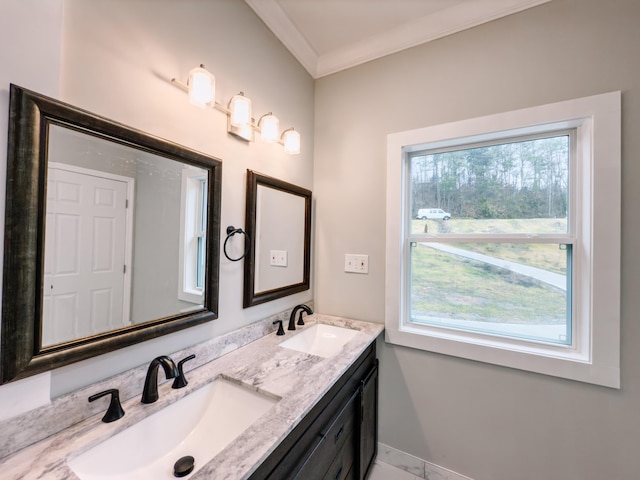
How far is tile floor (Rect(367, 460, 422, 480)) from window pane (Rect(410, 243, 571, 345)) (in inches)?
33.9

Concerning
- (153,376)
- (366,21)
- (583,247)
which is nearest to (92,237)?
(153,376)

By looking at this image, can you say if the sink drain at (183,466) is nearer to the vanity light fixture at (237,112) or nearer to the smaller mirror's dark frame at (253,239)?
the smaller mirror's dark frame at (253,239)

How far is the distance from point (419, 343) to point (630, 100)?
59.0 inches

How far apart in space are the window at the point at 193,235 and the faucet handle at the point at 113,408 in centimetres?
36

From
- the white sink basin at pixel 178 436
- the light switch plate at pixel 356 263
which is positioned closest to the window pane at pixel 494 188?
the light switch plate at pixel 356 263

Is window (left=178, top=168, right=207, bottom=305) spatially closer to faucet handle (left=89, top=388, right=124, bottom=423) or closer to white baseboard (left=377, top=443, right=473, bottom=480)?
faucet handle (left=89, top=388, right=124, bottom=423)

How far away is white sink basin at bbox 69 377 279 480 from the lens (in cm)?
71

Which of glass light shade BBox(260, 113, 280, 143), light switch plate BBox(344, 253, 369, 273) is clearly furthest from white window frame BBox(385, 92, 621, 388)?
glass light shade BBox(260, 113, 280, 143)

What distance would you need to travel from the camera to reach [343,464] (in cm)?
118

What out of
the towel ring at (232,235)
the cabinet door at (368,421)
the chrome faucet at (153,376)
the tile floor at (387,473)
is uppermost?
the towel ring at (232,235)

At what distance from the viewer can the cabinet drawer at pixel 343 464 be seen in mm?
1060

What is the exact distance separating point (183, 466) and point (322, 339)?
941 mm

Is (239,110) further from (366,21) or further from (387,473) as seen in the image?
(387,473)

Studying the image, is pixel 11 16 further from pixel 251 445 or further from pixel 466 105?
pixel 466 105
